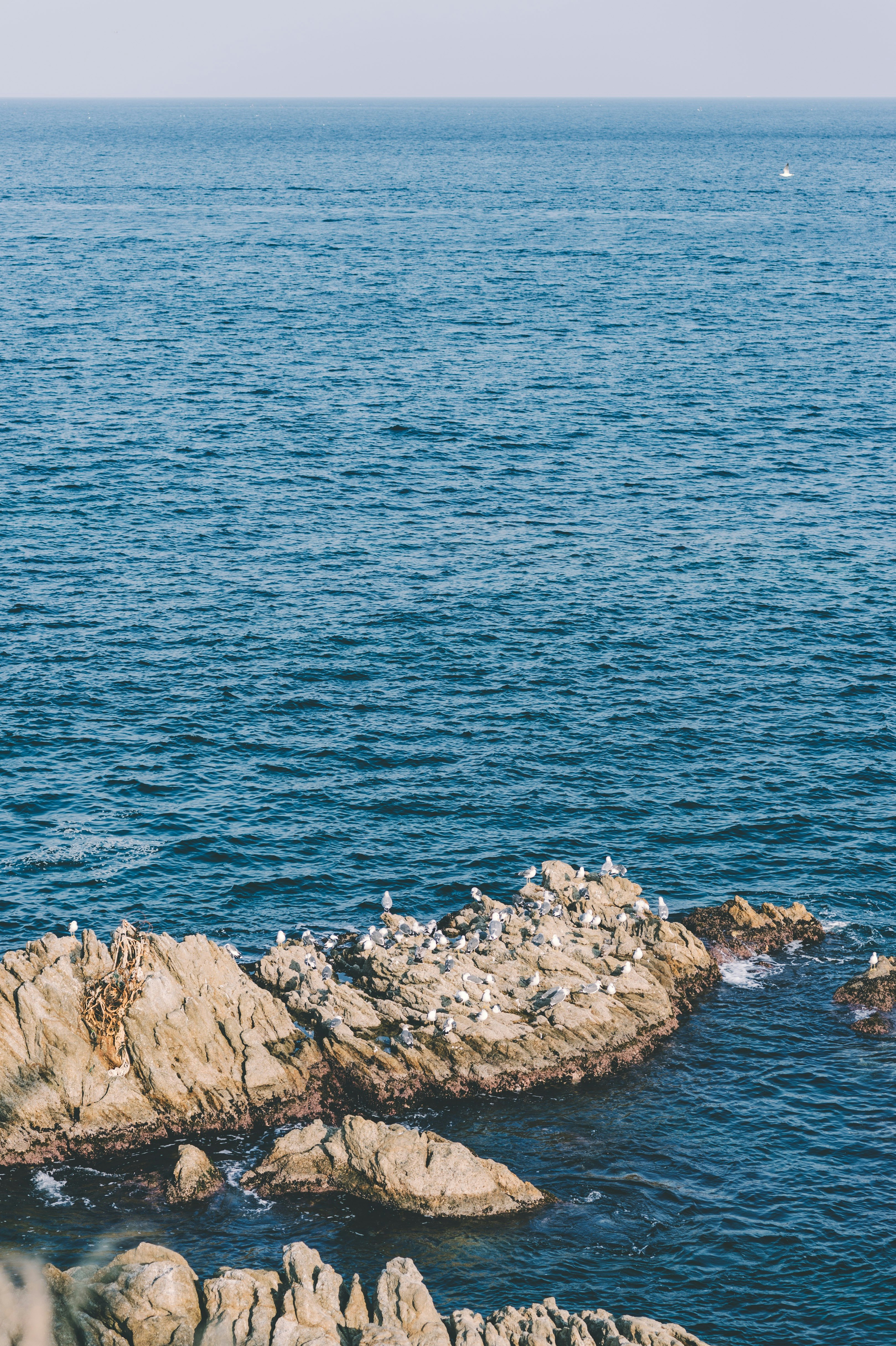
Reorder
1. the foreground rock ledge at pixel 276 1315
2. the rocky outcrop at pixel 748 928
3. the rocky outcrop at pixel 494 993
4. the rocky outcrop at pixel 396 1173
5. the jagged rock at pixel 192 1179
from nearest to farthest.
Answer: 1. the foreground rock ledge at pixel 276 1315
2. the rocky outcrop at pixel 396 1173
3. the jagged rock at pixel 192 1179
4. the rocky outcrop at pixel 494 993
5. the rocky outcrop at pixel 748 928

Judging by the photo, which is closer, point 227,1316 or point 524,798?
point 227,1316

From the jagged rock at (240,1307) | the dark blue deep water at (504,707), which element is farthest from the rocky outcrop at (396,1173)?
the jagged rock at (240,1307)

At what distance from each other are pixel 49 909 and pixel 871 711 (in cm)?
4646

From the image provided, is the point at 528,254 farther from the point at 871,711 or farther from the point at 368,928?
the point at 368,928

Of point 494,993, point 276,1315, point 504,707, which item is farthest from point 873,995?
point 276,1315

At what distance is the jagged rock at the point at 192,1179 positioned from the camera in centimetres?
4634

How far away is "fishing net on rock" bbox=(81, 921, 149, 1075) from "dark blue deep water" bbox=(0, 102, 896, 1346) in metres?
4.17

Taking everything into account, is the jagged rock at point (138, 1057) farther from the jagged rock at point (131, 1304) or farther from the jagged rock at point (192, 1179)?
the jagged rock at point (131, 1304)

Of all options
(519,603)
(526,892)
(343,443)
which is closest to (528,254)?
(343,443)

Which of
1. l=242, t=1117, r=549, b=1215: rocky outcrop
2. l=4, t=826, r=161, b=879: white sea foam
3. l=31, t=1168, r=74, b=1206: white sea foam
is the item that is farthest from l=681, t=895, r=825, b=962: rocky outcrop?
l=31, t=1168, r=74, b=1206: white sea foam

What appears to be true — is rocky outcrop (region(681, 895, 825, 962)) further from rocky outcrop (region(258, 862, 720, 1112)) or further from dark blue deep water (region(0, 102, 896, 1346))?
rocky outcrop (region(258, 862, 720, 1112))

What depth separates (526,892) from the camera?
62062 mm

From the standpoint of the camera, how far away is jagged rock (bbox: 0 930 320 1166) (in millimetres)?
50000

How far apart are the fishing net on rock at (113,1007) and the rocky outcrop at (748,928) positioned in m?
24.9
